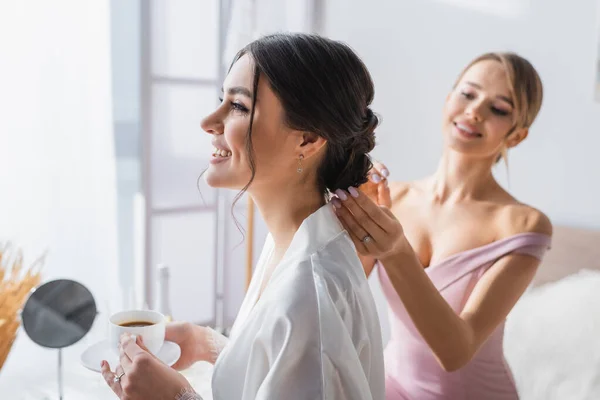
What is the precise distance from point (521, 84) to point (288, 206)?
77 centimetres

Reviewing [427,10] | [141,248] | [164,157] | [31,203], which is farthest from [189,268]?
[427,10]

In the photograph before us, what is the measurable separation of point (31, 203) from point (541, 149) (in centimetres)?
193

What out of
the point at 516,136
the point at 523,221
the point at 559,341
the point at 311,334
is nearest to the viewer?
the point at 311,334

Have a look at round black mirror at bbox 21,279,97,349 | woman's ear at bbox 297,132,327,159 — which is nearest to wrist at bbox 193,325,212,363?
round black mirror at bbox 21,279,97,349

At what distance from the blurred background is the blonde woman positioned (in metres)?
0.44

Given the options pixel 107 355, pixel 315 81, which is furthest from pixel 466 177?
pixel 107 355

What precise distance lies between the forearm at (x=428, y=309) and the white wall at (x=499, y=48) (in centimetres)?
105

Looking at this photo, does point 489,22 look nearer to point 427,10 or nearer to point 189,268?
point 427,10

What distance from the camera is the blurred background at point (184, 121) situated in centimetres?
198

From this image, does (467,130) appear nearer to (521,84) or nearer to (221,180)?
(521,84)

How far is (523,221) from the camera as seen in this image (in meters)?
1.35

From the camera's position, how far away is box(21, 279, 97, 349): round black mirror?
40.1 inches

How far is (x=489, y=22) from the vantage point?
86.7 inches

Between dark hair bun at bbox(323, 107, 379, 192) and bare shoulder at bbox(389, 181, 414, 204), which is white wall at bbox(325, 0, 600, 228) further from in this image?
dark hair bun at bbox(323, 107, 379, 192)
